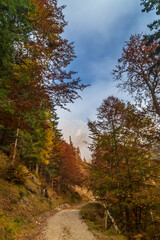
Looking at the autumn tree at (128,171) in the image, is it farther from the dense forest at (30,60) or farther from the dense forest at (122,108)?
the dense forest at (30,60)

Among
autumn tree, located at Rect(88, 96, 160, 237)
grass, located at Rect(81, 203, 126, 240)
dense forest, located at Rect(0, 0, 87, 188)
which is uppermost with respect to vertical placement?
dense forest, located at Rect(0, 0, 87, 188)

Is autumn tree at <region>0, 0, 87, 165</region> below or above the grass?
above

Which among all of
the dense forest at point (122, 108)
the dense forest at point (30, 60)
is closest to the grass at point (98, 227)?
the dense forest at point (122, 108)

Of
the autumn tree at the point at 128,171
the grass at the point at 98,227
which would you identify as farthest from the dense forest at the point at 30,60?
the grass at the point at 98,227

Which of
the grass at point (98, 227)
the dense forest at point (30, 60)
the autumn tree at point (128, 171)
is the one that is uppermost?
the dense forest at point (30, 60)

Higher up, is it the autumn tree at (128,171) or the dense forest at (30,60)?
the dense forest at (30,60)

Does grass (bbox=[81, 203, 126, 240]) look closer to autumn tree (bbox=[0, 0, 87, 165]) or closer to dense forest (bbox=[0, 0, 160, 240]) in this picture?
dense forest (bbox=[0, 0, 160, 240])

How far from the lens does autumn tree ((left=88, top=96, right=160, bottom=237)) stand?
22.2 feet

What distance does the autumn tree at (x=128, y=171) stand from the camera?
267 inches

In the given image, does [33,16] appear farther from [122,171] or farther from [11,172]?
[11,172]

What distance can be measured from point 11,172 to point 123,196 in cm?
865

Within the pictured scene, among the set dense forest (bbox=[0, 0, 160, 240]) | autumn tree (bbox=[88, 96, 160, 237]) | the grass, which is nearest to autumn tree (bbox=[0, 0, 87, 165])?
dense forest (bbox=[0, 0, 160, 240])

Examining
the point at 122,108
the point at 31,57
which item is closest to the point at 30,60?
the point at 31,57

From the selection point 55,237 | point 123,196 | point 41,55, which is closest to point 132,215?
point 123,196
